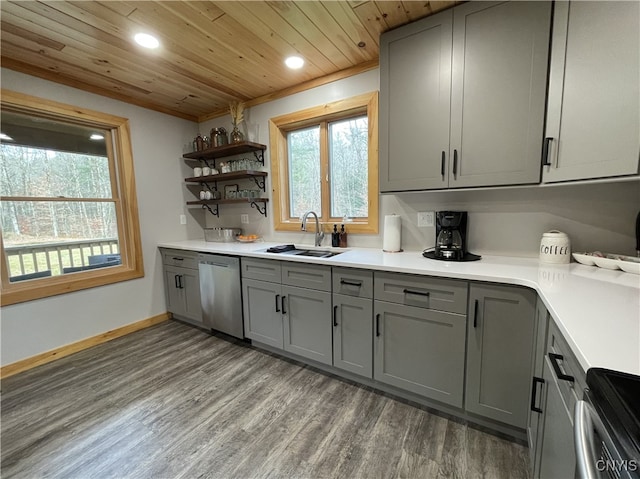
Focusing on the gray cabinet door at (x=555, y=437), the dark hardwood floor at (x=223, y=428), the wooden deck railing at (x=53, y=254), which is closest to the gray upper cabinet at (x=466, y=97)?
the gray cabinet door at (x=555, y=437)

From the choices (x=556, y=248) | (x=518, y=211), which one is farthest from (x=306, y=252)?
(x=556, y=248)

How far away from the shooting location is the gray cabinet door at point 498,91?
144cm

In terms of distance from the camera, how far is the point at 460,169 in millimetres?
1693

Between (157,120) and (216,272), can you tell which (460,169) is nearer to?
(216,272)

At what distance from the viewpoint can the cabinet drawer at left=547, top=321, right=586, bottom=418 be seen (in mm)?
762

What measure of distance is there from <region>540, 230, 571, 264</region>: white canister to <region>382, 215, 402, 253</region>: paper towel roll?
0.91 metres

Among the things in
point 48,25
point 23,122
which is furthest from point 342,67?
point 23,122

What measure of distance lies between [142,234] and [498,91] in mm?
3449

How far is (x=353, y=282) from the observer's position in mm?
1859

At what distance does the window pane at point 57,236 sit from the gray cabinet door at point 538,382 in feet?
11.9

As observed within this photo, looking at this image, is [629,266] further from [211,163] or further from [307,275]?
[211,163]

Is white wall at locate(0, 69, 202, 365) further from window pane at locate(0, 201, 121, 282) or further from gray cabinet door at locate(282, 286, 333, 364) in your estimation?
gray cabinet door at locate(282, 286, 333, 364)

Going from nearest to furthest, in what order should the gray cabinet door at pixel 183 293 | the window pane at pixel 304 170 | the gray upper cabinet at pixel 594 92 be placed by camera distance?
1. the gray upper cabinet at pixel 594 92
2. the window pane at pixel 304 170
3. the gray cabinet door at pixel 183 293

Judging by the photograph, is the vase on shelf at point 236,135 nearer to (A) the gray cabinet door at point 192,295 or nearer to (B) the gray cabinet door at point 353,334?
(A) the gray cabinet door at point 192,295
